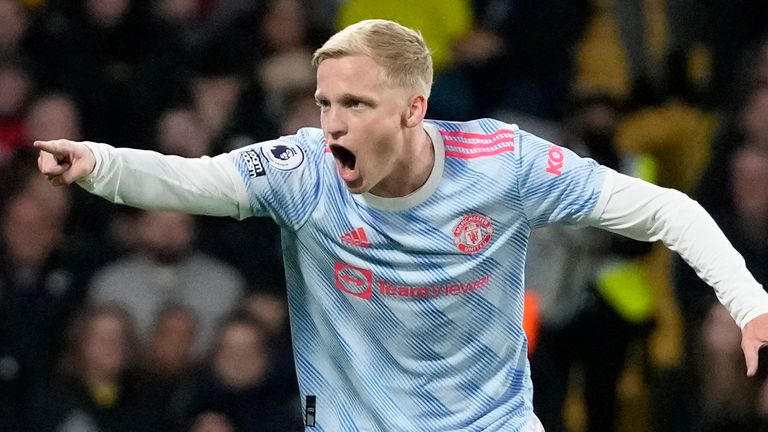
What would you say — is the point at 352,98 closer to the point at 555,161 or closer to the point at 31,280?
the point at 555,161

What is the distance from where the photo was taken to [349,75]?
10.5 ft

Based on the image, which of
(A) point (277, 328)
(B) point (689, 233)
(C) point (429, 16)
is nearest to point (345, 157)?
(B) point (689, 233)

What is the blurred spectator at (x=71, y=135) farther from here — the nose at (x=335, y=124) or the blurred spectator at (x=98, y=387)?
the nose at (x=335, y=124)

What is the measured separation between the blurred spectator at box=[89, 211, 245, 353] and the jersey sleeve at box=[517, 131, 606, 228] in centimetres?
210

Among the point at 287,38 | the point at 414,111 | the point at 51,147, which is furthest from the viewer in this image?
the point at 287,38

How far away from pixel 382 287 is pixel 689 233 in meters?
0.73

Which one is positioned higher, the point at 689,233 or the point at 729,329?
the point at 689,233

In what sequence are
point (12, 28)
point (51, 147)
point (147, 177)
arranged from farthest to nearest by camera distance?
point (12, 28), point (147, 177), point (51, 147)

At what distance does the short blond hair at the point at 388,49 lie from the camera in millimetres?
3223

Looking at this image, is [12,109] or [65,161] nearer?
[65,161]

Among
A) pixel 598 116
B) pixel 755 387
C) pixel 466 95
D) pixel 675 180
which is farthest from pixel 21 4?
pixel 755 387

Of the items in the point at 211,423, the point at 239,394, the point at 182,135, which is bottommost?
the point at 211,423

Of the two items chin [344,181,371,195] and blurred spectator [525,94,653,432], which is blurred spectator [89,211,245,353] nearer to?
blurred spectator [525,94,653,432]

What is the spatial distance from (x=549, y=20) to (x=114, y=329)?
208cm
